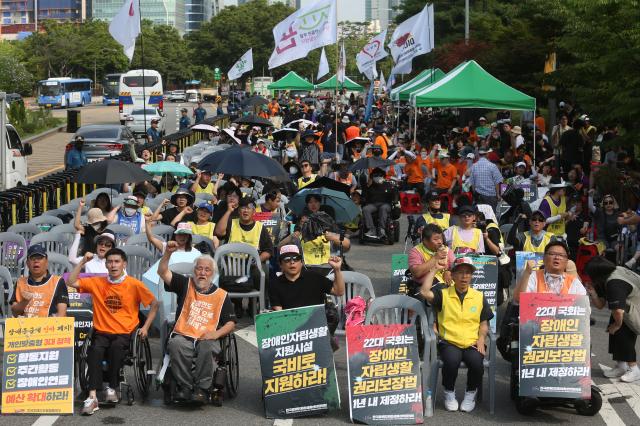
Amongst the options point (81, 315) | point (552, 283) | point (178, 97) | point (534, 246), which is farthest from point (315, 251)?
point (178, 97)

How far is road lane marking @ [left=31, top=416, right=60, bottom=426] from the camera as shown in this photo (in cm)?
909

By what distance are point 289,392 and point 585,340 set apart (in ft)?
8.46

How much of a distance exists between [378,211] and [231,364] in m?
9.64

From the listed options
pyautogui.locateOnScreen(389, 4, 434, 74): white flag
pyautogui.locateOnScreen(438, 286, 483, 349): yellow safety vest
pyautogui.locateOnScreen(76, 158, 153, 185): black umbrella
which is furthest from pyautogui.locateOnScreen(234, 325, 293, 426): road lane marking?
pyautogui.locateOnScreen(389, 4, 434, 74): white flag

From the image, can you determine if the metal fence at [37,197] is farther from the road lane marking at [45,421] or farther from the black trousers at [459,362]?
the black trousers at [459,362]

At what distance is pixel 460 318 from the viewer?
9.56 m

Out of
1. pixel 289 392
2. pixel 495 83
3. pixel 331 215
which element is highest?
pixel 495 83

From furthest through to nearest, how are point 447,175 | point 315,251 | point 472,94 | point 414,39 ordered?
point 414,39
point 472,94
point 447,175
point 315,251

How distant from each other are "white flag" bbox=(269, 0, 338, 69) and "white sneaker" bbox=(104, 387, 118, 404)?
533 inches

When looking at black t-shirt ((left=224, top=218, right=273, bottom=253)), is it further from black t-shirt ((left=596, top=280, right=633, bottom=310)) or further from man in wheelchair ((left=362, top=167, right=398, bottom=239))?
man in wheelchair ((left=362, top=167, right=398, bottom=239))

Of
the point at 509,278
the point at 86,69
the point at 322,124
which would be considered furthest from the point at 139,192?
the point at 86,69

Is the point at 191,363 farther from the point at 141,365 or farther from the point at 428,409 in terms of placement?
the point at 428,409

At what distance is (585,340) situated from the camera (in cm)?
949

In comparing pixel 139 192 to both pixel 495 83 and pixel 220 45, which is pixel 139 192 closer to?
pixel 495 83
